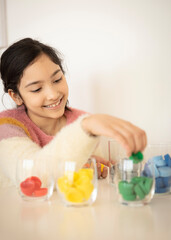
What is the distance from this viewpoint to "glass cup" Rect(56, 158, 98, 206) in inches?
26.1

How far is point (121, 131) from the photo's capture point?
2.20 feet

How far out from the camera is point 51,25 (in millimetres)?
1631


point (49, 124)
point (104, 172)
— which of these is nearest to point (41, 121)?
point (49, 124)

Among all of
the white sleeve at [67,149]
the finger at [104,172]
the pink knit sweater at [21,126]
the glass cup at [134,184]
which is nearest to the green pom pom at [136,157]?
the glass cup at [134,184]

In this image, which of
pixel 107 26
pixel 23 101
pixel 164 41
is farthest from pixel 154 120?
pixel 23 101

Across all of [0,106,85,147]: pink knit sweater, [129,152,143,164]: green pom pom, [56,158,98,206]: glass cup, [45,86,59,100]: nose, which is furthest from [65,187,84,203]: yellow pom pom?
[45,86,59,100]: nose

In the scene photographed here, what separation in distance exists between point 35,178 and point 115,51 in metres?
0.94

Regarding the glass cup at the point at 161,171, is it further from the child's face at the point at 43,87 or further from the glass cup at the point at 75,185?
the child's face at the point at 43,87

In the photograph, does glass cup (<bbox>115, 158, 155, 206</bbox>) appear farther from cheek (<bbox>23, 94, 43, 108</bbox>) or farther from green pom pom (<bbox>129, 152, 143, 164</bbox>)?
cheek (<bbox>23, 94, 43, 108</bbox>)

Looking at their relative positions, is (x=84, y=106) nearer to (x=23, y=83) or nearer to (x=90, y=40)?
(x=90, y=40)

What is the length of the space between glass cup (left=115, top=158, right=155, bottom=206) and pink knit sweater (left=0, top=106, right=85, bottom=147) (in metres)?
0.49

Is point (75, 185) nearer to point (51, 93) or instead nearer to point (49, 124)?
point (51, 93)

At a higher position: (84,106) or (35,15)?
(35,15)

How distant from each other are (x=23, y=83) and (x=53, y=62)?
0.50 feet
